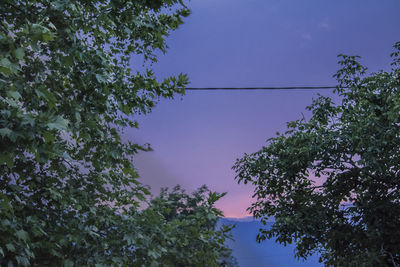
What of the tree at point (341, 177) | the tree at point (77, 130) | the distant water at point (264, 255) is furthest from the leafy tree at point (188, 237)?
the distant water at point (264, 255)

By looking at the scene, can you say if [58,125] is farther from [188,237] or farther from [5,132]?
[188,237]

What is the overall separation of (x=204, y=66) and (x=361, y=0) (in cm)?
838

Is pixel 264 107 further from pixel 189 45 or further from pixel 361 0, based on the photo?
pixel 189 45

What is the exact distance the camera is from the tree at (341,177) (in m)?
7.09

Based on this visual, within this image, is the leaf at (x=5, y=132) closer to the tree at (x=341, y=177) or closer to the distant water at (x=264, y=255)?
the tree at (x=341, y=177)

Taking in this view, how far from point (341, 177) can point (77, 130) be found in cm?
774

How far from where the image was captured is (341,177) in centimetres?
886

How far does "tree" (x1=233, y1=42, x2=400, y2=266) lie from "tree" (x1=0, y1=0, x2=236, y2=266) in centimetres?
479

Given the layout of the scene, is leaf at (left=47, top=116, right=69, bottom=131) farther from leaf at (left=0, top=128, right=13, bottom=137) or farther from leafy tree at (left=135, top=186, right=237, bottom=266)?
leafy tree at (left=135, top=186, right=237, bottom=266)

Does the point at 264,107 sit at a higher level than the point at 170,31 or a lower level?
higher

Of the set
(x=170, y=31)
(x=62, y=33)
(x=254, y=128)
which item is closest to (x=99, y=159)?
(x=62, y=33)

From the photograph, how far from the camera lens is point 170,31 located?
14.6ft

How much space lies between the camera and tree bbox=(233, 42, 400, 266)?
709 centimetres

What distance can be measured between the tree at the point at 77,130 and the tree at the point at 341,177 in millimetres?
4792
